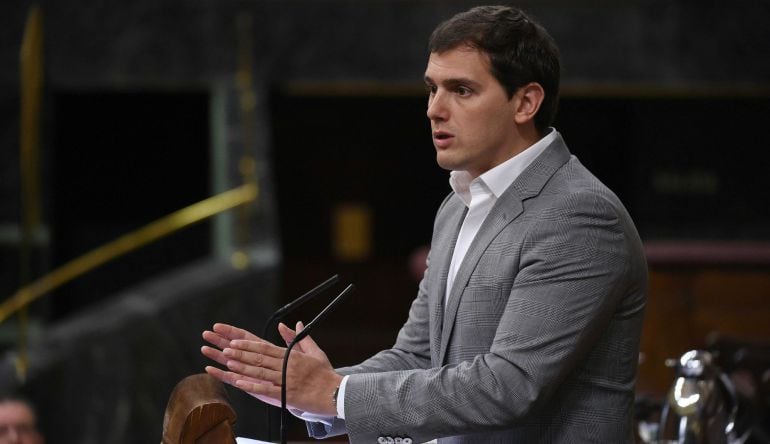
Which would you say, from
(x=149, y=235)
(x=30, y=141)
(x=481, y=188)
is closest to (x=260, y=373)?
(x=481, y=188)

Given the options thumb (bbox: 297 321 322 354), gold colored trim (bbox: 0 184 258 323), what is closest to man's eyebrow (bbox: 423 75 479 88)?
thumb (bbox: 297 321 322 354)

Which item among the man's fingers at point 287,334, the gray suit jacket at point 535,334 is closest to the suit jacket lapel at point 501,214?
the gray suit jacket at point 535,334

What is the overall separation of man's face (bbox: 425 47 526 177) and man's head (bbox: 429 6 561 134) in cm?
1

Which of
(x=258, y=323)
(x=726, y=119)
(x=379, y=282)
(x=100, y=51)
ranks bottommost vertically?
(x=379, y=282)

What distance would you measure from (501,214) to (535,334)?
25 cm

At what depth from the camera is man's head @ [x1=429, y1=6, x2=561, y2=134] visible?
2.12 metres

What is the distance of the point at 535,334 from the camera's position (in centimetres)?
199

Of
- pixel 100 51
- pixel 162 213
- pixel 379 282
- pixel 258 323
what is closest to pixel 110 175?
pixel 162 213

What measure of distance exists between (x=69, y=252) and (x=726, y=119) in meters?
4.44

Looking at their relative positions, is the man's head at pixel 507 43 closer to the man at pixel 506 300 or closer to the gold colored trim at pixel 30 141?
the man at pixel 506 300

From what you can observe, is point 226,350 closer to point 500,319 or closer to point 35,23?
point 500,319

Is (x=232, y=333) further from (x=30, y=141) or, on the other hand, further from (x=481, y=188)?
(x=30, y=141)

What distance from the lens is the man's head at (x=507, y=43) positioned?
212 centimetres

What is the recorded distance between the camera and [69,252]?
857cm
